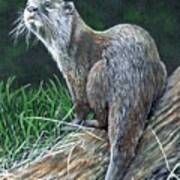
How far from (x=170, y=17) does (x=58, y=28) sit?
1472 mm

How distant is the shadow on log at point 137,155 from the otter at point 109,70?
0.05 meters

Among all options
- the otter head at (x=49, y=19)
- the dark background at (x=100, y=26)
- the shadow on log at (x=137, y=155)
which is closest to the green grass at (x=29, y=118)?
the shadow on log at (x=137, y=155)

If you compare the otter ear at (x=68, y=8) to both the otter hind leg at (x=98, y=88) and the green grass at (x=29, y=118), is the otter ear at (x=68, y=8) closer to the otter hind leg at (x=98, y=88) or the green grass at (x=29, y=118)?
the otter hind leg at (x=98, y=88)

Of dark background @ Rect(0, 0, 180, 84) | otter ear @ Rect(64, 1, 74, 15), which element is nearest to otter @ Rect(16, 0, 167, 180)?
otter ear @ Rect(64, 1, 74, 15)

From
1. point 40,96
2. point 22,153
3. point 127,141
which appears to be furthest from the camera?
point 40,96

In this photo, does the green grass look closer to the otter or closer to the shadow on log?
the shadow on log

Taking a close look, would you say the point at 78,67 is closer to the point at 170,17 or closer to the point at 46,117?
the point at 46,117

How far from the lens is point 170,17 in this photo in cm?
728

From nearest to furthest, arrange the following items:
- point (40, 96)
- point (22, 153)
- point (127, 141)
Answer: point (127, 141) → point (22, 153) → point (40, 96)

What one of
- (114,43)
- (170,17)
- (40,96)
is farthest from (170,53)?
(114,43)

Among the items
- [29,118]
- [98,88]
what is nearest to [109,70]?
[98,88]

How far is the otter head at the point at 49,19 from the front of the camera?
231 inches

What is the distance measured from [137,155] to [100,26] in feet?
5.05

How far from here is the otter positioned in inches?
231
